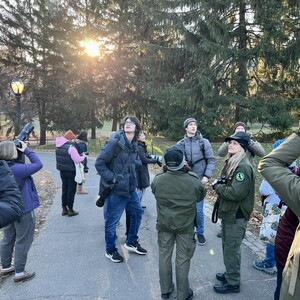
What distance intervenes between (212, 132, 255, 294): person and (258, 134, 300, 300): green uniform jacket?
1.62 metres

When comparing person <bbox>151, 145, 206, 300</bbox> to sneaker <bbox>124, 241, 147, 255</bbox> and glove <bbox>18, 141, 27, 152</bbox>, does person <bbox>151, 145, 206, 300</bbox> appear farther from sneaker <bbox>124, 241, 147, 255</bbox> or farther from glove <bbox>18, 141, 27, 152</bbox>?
glove <bbox>18, 141, 27, 152</bbox>

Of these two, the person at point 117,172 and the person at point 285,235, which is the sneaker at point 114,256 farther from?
the person at point 285,235

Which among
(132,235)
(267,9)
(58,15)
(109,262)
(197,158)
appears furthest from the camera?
(58,15)

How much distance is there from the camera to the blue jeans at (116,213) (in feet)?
13.8

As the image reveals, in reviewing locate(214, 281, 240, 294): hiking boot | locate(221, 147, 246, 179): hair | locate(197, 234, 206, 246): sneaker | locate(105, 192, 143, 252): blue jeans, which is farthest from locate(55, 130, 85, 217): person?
locate(214, 281, 240, 294): hiking boot

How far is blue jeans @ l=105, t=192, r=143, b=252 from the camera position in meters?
4.21

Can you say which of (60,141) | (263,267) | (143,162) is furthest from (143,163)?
Result: (263,267)

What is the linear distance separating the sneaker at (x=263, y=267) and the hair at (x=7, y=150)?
3500mm

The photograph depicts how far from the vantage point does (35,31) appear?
26.6m

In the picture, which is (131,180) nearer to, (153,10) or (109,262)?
(109,262)

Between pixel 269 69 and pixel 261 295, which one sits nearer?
pixel 261 295

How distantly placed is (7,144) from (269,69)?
59.2 ft

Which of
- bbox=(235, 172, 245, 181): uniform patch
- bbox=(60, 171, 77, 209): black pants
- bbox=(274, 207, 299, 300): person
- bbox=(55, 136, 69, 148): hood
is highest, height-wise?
bbox=(55, 136, 69, 148): hood

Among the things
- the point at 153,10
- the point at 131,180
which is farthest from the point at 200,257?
the point at 153,10
